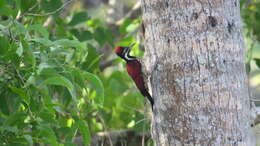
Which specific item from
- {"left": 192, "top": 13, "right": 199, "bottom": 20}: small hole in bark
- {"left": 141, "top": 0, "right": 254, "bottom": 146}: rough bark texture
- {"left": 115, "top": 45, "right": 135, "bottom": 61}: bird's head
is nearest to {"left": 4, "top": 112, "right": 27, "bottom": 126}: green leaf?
{"left": 141, "top": 0, "right": 254, "bottom": 146}: rough bark texture

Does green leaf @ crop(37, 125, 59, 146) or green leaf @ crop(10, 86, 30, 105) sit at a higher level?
green leaf @ crop(10, 86, 30, 105)

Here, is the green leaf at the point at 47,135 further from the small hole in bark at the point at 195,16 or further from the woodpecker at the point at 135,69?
the small hole in bark at the point at 195,16

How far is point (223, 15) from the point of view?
10.5 ft

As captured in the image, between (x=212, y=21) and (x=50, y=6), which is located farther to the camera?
(x=50, y=6)

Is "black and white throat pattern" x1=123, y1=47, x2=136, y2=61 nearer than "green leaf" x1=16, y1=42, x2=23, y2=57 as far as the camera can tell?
No

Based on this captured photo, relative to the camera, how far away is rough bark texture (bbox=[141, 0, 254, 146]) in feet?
10.3

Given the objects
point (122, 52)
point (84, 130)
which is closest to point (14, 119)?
point (84, 130)

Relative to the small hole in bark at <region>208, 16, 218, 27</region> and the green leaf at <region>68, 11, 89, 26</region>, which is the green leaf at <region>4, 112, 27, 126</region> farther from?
the green leaf at <region>68, 11, 89, 26</region>

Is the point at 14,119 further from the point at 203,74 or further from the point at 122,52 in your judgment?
the point at 122,52

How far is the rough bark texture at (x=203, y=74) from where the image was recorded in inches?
124

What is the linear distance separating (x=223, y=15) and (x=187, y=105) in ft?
1.82

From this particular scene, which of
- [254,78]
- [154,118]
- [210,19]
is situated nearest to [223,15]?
[210,19]

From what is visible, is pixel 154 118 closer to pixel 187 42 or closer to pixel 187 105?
pixel 187 105

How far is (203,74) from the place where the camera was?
3.14 meters
